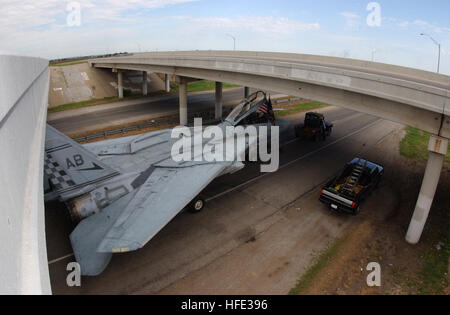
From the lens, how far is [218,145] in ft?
48.7

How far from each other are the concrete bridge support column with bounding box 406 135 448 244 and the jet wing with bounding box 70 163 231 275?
8.67 m

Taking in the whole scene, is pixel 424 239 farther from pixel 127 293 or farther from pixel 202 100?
pixel 202 100

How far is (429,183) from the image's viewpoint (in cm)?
1068

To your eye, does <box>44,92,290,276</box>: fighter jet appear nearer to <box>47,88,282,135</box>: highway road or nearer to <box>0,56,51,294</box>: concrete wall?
<box>0,56,51,294</box>: concrete wall

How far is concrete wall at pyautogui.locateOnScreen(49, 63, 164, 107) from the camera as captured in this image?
130 ft

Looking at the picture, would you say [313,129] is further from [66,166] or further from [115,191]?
[66,166]

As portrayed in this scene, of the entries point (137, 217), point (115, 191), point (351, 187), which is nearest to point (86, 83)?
point (115, 191)

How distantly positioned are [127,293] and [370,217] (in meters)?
11.7

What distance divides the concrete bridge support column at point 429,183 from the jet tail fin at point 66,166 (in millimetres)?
13505

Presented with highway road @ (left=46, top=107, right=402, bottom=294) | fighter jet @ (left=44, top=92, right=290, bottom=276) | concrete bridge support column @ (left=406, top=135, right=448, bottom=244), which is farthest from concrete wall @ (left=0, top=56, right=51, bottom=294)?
concrete bridge support column @ (left=406, top=135, right=448, bottom=244)

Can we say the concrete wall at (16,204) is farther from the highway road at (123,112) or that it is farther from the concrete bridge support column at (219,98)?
the concrete bridge support column at (219,98)

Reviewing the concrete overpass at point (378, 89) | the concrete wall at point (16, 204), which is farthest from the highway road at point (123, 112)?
the concrete wall at point (16, 204)

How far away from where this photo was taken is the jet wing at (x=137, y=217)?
8250 millimetres
